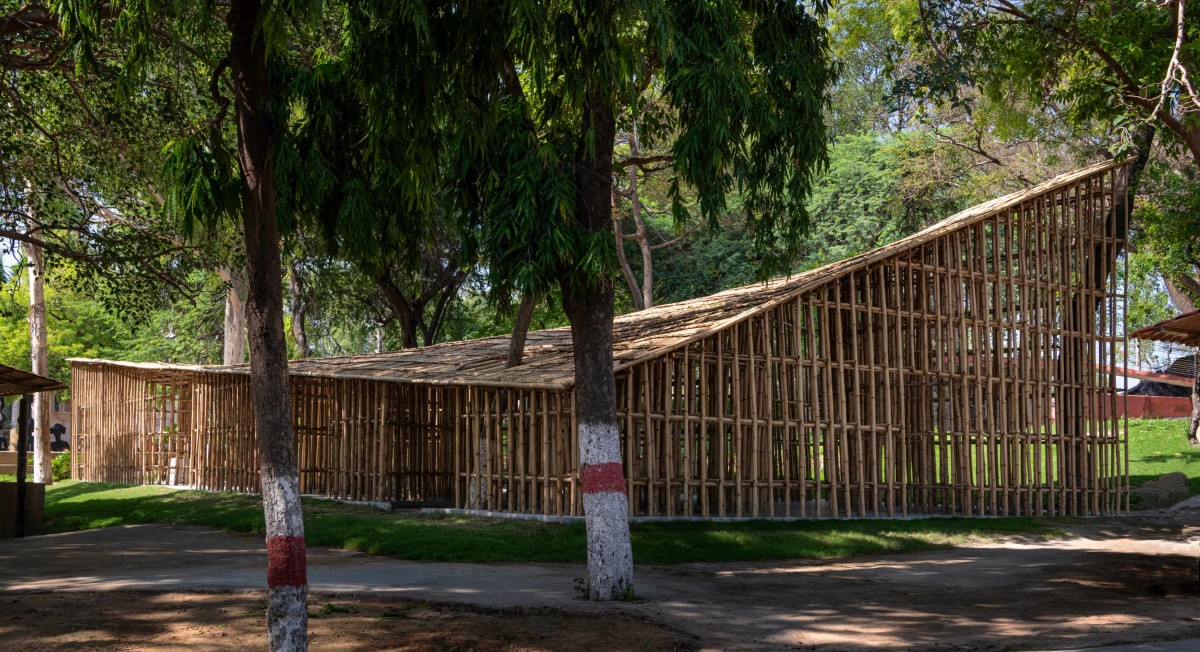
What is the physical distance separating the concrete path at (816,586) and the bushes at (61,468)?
15411 millimetres

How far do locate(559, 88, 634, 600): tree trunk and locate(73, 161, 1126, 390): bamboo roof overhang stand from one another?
4.18m

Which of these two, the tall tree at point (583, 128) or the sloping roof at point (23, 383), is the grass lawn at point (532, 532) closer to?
the sloping roof at point (23, 383)

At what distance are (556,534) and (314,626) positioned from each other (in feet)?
20.0

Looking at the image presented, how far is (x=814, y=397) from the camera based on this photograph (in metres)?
17.5

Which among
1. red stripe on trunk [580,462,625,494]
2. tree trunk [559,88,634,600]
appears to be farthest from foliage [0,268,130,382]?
red stripe on trunk [580,462,625,494]

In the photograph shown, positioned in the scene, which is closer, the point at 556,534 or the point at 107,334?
the point at 556,534

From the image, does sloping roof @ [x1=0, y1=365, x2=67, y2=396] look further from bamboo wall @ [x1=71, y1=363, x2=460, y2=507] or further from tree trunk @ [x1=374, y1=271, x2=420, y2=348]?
tree trunk @ [x1=374, y1=271, x2=420, y2=348]

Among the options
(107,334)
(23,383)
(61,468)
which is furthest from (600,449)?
(107,334)

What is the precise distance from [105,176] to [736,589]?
10501mm

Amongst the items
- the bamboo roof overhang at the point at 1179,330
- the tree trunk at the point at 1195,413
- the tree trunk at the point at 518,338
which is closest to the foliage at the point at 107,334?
the tree trunk at the point at 518,338

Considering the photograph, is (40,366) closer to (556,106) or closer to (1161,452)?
(556,106)

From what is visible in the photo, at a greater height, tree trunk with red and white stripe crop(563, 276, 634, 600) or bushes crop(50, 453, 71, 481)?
tree trunk with red and white stripe crop(563, 276, 634, 600)

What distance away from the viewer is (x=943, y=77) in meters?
15.0

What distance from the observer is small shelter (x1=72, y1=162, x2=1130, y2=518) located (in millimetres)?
16406
